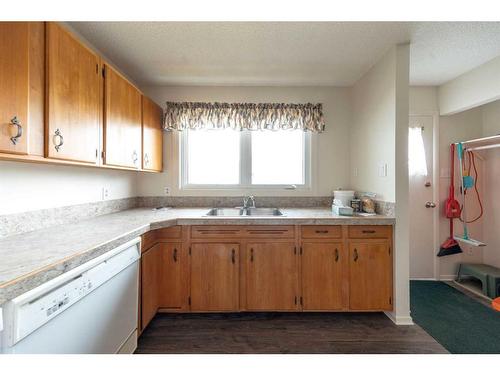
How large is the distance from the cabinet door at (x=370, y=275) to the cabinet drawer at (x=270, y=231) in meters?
0.54

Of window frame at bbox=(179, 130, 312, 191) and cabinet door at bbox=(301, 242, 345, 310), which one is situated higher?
window frame at bbox=(179, 130, 312, 191)

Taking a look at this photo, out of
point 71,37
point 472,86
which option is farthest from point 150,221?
point 472,86

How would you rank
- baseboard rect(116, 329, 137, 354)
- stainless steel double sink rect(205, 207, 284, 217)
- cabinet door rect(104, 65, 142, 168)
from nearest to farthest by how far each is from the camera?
baseboard rect(116, 329, 137, 354), cabinet door rect(104, 65, 142, 168), stainless steel double sink rect(205, 207, 284, 217)

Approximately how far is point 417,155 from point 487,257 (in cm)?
145

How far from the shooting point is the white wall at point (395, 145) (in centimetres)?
193

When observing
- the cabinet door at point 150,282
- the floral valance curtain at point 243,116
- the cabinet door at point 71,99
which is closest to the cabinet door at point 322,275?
the cabinet door at point 150,282

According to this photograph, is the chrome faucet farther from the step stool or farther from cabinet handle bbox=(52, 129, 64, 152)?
the step stool

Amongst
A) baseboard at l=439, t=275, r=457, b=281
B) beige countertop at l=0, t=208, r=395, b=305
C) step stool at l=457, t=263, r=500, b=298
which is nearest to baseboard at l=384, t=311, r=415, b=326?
beige countertop at l=0, t=208, r=395, b=305

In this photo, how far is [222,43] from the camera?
6.22ft

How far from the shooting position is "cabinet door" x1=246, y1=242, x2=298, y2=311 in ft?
6.63

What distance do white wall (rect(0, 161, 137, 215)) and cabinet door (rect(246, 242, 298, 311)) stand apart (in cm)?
141

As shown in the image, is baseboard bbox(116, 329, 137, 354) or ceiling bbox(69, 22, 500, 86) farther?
ceiling bbox(69, 22, 500, 86)
